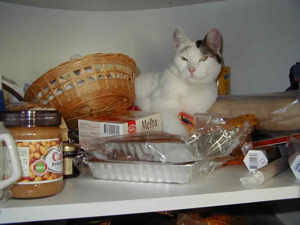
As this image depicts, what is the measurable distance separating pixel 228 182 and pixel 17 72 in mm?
762

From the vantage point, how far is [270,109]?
75cm

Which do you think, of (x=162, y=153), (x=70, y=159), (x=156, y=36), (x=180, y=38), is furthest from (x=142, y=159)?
(x=156, y=36)

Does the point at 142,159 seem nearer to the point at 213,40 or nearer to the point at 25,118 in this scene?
the point at 25,118

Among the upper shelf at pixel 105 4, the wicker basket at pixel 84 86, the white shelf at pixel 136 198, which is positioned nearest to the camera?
the white shelf at pixel 136 198

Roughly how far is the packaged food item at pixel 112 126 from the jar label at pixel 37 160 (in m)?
0.16

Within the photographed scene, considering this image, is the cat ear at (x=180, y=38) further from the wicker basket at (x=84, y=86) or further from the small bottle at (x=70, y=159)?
the small bottle at (x=70, y=159)

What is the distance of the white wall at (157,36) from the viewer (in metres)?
0.96

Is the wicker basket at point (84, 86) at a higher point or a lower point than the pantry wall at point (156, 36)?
lower

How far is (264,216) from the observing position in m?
0.75

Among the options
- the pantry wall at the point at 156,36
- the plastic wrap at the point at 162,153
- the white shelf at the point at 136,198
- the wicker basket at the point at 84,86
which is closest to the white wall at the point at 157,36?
the pantry wall at the point at 156,36

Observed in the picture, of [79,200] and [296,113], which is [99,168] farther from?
[296,113]

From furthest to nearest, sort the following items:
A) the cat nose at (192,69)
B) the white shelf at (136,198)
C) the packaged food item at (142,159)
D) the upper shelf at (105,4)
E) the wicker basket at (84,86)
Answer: the upper shelf at (105,4)
the cat nose at (192,69)
the wicker basket at (84,86)
the packaged food item at (142,159)
the white shelf at (136,198)

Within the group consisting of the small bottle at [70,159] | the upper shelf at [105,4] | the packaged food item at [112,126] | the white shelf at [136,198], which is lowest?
the white shelf at [136,198]

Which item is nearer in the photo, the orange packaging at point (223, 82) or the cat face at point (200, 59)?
the cat face at point (200, 59)
